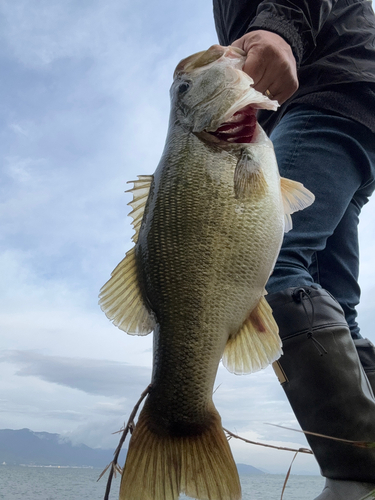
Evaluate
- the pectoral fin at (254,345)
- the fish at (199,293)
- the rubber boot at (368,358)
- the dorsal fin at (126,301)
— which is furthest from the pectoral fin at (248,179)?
the rubber boot at (368,358)

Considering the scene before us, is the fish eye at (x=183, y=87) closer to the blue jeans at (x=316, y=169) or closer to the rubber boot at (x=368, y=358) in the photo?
the blue jeans at (x=316, y=169)

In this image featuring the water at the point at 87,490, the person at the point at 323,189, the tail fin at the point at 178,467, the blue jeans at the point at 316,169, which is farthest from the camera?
the water at the point at 87,490

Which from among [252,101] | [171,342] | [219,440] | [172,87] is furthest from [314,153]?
[219,440]

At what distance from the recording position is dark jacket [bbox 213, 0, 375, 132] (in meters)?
2.11

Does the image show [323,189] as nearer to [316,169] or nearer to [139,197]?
[316,169]

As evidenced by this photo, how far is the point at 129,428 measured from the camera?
156 centimetres

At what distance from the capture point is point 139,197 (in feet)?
6.27

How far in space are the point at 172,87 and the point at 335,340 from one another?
1.61m

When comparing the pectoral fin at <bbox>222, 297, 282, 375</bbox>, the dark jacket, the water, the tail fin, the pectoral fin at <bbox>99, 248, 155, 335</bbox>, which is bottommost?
the water

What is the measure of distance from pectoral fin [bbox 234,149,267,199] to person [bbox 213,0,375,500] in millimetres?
503

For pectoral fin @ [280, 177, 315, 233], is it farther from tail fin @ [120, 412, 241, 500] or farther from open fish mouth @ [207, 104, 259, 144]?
tail fin @ [120, 412, 241, 500]

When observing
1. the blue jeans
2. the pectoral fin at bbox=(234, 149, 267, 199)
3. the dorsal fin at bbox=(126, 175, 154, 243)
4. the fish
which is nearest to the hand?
the fish

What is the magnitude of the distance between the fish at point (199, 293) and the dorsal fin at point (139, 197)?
0.09 metres

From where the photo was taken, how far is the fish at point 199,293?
54.8 inches
